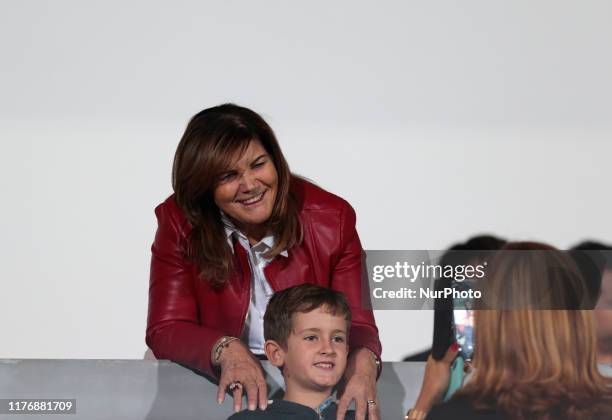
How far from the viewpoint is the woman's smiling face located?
7.54 ft

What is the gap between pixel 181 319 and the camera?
7.61 ft

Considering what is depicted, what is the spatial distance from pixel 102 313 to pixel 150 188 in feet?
1.07

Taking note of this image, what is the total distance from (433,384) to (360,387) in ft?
0.65

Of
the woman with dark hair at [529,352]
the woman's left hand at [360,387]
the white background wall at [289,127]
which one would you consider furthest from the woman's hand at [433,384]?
the white background wall at [289,127]

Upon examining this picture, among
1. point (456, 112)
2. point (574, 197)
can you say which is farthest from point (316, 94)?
point (574, 197)

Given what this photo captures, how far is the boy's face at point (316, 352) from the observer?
7.38ft

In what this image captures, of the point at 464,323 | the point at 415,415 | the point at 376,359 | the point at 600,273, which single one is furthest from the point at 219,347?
the point at 600,273

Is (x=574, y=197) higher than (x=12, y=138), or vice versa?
(x=12, y=138)

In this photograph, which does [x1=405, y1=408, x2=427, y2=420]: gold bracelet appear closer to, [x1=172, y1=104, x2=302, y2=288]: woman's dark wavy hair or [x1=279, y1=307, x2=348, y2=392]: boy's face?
[x1=279, y1=307, x2=348, y2=392]: boy's face

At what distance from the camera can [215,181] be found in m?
2.30

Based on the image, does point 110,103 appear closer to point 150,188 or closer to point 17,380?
point 150,188

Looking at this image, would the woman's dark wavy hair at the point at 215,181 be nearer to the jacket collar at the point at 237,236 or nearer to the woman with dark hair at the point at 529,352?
the jacket collar at the point at 237,236

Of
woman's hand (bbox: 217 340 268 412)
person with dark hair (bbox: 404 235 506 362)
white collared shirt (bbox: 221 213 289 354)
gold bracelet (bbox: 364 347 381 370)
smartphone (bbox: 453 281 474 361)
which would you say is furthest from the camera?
person with dark hair (bbox: 404 235 506 362)

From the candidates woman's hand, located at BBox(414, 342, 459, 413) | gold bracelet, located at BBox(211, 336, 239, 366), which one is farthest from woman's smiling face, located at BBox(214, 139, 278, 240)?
woman's hand, located at BBox(414, 342, 459, 413)
